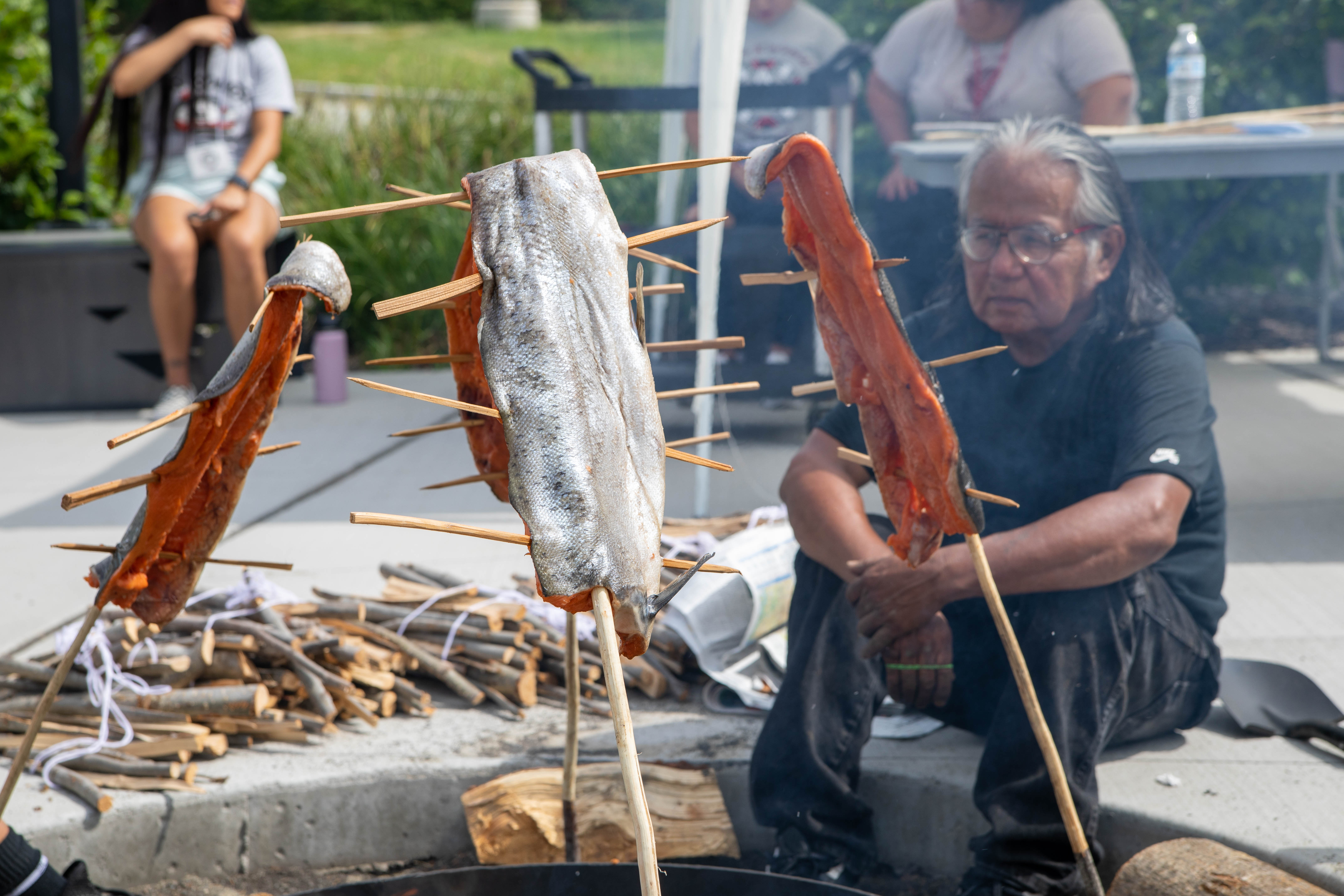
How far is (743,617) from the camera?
255 centimetres

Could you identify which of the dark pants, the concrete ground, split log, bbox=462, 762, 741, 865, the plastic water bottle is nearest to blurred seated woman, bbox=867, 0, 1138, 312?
the plastic water bottle

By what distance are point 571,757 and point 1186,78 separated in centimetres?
369

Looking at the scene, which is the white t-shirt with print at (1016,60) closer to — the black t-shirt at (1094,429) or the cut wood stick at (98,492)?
the black t-shirt at (1094,429)

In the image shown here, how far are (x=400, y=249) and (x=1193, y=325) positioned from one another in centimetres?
484

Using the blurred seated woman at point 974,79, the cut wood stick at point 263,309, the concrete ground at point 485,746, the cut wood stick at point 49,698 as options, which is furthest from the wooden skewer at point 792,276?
the blurred seated woman at point 974,79

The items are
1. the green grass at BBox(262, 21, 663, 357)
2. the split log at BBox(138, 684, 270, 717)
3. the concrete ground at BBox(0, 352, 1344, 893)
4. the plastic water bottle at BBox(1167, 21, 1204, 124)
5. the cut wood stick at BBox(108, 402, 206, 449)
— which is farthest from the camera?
the green grass at BBox(262, 21, 663, 357)

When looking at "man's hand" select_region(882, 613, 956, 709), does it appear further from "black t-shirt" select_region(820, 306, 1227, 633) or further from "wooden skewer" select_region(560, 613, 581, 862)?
"wooden skewer" select_region(560, 613, 581, 862)

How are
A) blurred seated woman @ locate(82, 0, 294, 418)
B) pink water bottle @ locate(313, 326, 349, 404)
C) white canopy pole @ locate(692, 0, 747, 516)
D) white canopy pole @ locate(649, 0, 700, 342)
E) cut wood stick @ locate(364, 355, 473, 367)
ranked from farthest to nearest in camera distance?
1. pink water bottle @ locate(313, 326, 349, 404)
2. blurred seated woman @ locate(82, 0, 294, 418)
3. white canopy pole @ locate(649, 0, 700, 342)
4. white canopy pole @ locate(692, 0, 747, 516)
5. cut wood stick @ locate(364, 355, 473, 367)

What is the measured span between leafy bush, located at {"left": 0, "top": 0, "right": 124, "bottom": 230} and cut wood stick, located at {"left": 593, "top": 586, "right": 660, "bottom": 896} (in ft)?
23.0

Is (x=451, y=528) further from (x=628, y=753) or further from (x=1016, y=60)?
(x=1016, y=60)

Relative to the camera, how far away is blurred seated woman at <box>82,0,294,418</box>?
5.11 meters

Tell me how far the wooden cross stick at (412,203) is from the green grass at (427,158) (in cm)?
443

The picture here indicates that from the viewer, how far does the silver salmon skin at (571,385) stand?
0.92m

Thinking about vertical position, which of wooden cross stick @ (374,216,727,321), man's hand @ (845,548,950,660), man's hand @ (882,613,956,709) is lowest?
man's hand @ (882,613,956,709)
